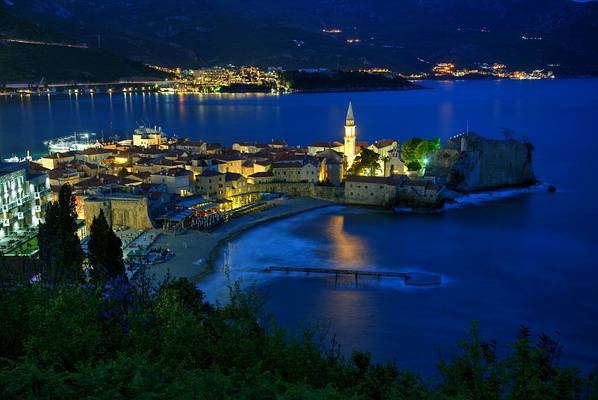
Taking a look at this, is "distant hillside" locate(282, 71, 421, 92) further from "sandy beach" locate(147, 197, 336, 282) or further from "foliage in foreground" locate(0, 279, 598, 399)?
"foliage in foreground" locate(0, 279, 598, 399)

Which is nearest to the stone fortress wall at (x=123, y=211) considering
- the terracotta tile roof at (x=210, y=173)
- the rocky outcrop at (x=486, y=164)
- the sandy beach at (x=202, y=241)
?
the sandy beach at (x=202, y=241)

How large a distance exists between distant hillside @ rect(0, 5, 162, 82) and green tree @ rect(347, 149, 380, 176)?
64.6m

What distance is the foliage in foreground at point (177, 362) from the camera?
14.8 feet

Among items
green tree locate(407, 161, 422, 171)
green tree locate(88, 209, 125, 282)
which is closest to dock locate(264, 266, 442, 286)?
green tree locate(88, 209, 125, 282)

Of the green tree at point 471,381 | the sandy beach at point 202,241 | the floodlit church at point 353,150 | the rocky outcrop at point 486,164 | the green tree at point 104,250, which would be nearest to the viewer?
the green tree at point 471,381

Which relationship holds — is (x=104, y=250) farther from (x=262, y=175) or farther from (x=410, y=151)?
(x=410, y=151)

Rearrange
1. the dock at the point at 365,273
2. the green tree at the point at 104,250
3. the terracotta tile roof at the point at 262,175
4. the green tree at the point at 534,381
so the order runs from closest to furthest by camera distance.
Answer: the green tree at the point at 534,381
the green tree at the point at 104,250
the dock at the point at 365,273
the terracotta tile roof at the point at 262,175

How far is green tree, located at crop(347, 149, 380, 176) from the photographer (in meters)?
25.3

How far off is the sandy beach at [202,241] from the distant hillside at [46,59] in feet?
222

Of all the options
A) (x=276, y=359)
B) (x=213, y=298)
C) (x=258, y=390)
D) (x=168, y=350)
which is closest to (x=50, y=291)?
(x=168, y=350)

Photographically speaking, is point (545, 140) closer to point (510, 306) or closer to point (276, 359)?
point (510, 306)

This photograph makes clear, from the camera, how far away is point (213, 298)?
12172 millimetres

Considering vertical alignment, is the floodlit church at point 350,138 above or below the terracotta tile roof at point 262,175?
above

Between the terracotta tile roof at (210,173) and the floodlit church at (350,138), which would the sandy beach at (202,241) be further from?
the floodlit church at (350,138)
